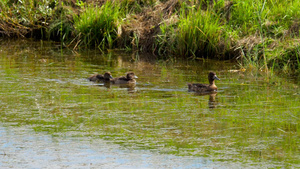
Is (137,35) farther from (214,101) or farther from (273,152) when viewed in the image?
(273,152)

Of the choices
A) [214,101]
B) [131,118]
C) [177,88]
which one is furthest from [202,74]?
[131,118]

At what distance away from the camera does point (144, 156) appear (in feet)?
19.9

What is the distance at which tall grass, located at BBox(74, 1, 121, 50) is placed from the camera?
1546 centimetres

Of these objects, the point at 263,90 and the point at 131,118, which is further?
the point at 263,90

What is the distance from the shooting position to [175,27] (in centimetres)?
1487

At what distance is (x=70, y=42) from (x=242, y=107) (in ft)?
28.5

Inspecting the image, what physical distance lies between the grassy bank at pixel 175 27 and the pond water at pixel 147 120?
3.40 feet

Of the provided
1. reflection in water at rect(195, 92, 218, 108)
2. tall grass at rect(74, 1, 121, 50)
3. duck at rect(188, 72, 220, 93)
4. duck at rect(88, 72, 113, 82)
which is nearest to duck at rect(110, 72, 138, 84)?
duck at rect(88, 72, 113, 82)

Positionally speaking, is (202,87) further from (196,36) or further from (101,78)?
(196,36)

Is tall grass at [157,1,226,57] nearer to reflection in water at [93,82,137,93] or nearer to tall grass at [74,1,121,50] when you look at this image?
tall grass at [74,1,121,50]

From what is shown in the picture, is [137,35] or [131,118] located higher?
[137,35]

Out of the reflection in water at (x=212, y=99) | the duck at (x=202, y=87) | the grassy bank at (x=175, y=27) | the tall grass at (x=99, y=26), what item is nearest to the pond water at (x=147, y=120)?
the reflection in water at (x=212, y=99)

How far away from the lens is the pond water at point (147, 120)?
6.04 m

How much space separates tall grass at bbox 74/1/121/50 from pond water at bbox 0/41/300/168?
2.96 metres
